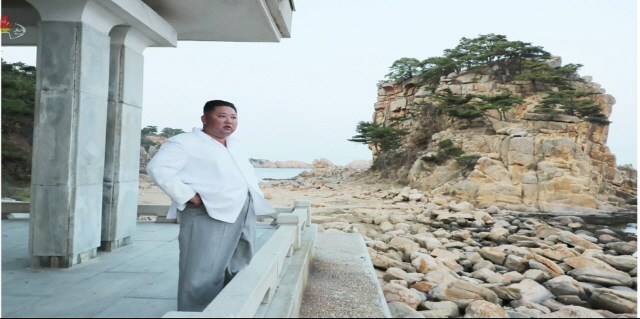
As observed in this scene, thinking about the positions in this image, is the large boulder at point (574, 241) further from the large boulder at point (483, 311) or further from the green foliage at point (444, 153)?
the green foliage at point (444, 153)

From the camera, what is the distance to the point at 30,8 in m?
4.99

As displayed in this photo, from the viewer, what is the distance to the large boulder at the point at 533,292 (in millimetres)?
5502

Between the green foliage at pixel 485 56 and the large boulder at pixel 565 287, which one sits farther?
the green foliage at pixel 485 56

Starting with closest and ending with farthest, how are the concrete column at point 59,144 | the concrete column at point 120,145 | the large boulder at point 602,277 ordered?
the concrete column at point 59,144, the concrete column at point 120,145, the large boulder at point 602,277

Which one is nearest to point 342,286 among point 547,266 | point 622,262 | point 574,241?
point 547,266

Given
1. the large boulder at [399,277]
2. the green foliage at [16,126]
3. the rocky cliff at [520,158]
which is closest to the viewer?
the large boulder at [399,277]

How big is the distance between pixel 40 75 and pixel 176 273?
2.23 m

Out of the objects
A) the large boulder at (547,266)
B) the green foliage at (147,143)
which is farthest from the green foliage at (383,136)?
the large boulder at (547,266)

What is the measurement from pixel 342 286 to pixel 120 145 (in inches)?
113

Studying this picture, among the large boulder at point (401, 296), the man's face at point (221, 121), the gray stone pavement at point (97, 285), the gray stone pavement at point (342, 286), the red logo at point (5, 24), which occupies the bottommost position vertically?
the large boulder at point (401, 296)

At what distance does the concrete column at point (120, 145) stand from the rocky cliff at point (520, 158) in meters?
15.6

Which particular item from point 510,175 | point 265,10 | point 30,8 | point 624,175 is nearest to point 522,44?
point 624,175

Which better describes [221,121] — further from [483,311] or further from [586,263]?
[586,263]

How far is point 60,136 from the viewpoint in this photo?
12.7 feet
